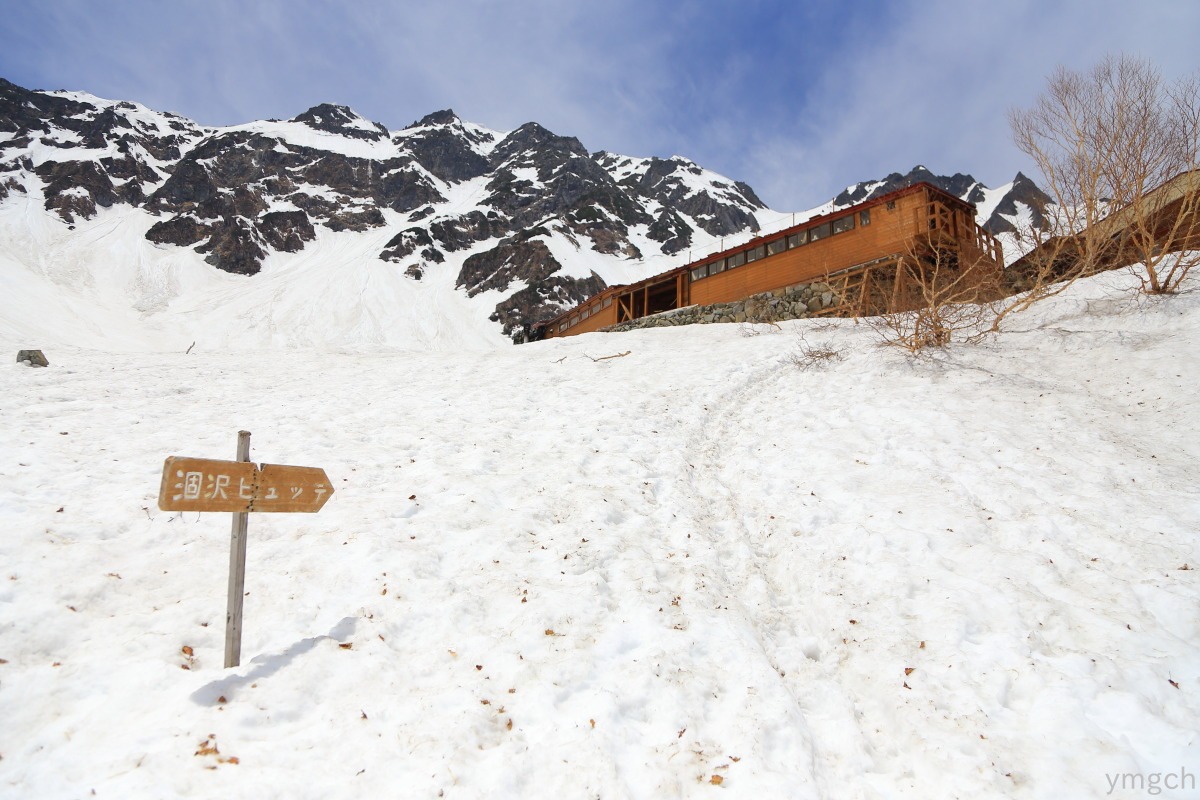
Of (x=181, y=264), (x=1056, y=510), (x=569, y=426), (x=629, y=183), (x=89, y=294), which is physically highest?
(x=629, y=183)

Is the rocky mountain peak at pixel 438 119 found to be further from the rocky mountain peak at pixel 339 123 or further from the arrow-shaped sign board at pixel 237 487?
the arrow-shaped sign board at pixel 237 487

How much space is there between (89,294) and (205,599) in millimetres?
74202

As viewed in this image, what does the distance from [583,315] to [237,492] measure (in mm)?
38785

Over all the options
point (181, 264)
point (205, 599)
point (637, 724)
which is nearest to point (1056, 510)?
point (637, 724)

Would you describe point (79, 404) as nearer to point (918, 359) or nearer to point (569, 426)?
point (569, 426)

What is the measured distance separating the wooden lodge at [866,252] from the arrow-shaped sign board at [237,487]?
17.8 meters

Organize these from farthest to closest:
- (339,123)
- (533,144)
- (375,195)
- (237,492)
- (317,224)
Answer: (533,144), (339,123), (375,195), (317,224), (237,492)

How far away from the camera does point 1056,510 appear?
6.72 m

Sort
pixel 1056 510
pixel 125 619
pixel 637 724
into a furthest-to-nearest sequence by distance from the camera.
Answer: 1. pixel 1056 510
2. pixel 125 619
3. pixel 637 724

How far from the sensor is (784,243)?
26000mm

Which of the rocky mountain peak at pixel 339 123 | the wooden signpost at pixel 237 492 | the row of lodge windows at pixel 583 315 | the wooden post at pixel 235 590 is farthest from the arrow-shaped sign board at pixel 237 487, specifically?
the rocky mountain peak at pixel 339 123

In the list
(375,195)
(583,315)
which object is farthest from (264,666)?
(375,195)

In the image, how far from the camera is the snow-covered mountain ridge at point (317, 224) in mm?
60062

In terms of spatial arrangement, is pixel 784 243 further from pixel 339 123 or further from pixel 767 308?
pixel 339 123
